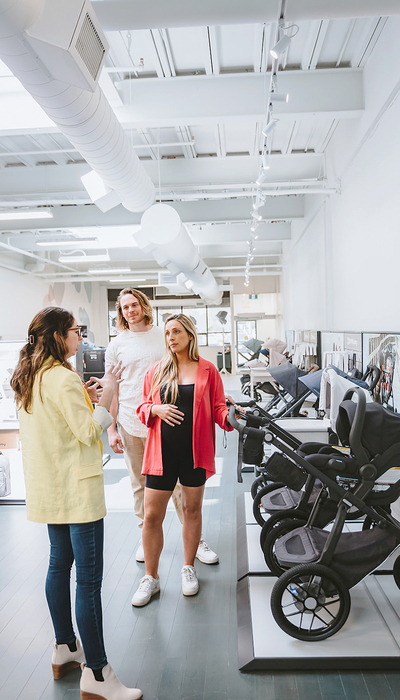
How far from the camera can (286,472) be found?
265 centimetres

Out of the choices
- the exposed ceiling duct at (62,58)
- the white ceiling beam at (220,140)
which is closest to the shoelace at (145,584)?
the exposed ceiling duct at (62,58)

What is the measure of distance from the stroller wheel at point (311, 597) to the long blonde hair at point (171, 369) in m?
1.06

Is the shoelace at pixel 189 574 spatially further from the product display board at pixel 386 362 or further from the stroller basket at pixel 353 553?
the product display board at pixel 386 362

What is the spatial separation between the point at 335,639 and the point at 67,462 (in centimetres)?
153

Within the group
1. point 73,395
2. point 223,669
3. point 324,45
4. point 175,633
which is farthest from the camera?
point 324,45

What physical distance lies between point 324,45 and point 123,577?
188 inches

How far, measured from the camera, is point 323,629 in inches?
88.5

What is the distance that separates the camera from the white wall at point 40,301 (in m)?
13.0

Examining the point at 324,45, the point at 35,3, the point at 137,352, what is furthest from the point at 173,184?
the point at 35,3

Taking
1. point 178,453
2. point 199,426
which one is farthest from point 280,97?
point 178,453

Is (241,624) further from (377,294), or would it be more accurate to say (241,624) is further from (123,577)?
(377,294)

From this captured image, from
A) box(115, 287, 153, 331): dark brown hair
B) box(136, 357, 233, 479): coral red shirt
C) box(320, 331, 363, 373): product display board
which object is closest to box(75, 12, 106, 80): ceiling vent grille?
box(115, 287, 153, 331): dark brown hair

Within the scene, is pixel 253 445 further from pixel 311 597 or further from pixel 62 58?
pixel 62 58

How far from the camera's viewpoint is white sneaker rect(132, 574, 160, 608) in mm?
2619
